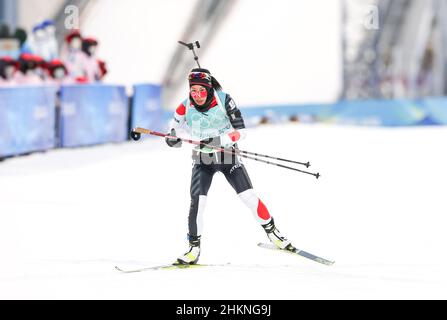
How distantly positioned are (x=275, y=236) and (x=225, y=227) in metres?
1.75

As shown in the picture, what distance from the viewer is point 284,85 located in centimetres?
2155

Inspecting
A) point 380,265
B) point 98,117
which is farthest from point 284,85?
point 380,265

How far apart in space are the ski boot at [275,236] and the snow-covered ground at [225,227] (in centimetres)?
15

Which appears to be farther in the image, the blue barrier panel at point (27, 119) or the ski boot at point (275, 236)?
the blue barrier panel at point (27, 119)

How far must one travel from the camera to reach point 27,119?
13.1 meters

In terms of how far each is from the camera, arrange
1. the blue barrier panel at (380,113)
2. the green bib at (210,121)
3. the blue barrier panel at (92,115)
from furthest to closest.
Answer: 1. the blue barrier panel at (380,113)
2. the blue barrier panel at (92,115)
3. the green bib at (210,121)

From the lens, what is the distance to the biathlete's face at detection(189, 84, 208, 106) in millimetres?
4770

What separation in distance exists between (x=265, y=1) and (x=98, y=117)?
788cm

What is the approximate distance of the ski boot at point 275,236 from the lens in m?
5.34

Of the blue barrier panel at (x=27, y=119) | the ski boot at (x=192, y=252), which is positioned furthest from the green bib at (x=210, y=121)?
the blue barrier panel at (x=27, y=119)

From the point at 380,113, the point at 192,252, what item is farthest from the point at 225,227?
the point at 380,113

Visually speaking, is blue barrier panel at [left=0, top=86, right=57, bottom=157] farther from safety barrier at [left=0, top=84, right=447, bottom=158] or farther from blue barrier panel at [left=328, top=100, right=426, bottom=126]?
blue barrier panel at [left=328, top=100, right=426, bottom=126]

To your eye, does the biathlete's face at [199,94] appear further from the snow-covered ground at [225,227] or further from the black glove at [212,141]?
the snow-covered ground at [225,227]

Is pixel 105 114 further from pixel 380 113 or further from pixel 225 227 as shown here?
pixel 225 227
